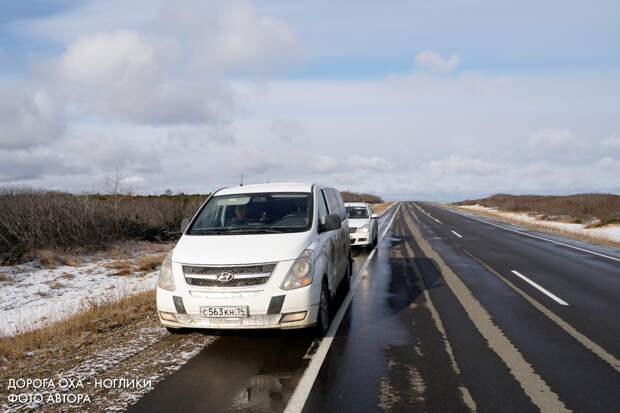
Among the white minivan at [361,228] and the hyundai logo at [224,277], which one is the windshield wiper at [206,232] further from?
the white minivan at [361,228]

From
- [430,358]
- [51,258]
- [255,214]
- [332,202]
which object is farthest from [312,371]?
[51,258]

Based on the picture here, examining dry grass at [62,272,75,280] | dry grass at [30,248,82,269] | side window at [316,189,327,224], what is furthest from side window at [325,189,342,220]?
dry grass at [30,248,82,269]

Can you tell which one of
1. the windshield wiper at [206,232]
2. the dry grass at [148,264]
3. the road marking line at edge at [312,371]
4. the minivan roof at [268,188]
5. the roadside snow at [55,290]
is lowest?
the roadside snow at [55,290]

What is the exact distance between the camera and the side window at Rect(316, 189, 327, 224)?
21.4ft

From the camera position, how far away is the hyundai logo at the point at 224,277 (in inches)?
187

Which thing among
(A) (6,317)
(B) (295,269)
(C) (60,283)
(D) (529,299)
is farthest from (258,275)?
(C) (60,283)

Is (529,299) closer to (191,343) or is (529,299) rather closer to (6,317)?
(191,343)

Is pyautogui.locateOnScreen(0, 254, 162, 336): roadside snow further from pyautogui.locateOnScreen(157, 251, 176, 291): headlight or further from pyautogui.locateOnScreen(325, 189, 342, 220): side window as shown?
pyautogui.locateOnScreen(325, 189, 342, 220): side window

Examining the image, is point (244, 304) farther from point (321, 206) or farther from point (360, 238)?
point (360, 238)

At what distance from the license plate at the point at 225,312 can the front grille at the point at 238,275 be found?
0.25 meters

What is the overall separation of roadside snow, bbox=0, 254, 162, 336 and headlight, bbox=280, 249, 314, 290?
4611 millimetres

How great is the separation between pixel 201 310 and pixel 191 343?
0.87 metres

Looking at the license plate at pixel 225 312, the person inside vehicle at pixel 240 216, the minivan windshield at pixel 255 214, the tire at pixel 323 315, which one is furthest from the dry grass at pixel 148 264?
the license plate at pixel 225 312

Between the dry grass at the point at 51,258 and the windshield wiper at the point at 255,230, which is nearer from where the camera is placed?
the windshield wiper at the point at 255,230
